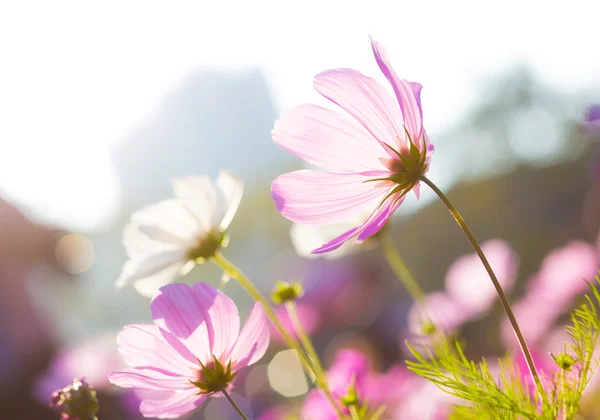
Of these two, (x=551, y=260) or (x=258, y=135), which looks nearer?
(x=551, y=260)

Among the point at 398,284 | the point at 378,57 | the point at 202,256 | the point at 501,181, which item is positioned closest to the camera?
the point at 378,57

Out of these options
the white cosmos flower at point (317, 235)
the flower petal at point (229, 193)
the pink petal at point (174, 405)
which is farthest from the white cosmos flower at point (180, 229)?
the white cosmos flower at point (317, 235)

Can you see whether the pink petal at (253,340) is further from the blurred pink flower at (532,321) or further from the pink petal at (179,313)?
the blurred pink flower at (532,321)

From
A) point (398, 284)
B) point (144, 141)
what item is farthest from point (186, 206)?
point (144, 141)

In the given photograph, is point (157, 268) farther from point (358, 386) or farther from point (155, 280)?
point (358, 386)

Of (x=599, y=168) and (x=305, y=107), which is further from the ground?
(x=305, y=107)

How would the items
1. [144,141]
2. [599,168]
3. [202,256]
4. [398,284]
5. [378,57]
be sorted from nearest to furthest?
[378,57]
[202,256]
[599,168]
[398,284]
[144,141]

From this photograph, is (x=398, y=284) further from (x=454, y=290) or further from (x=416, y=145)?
(x=416, y=145)
